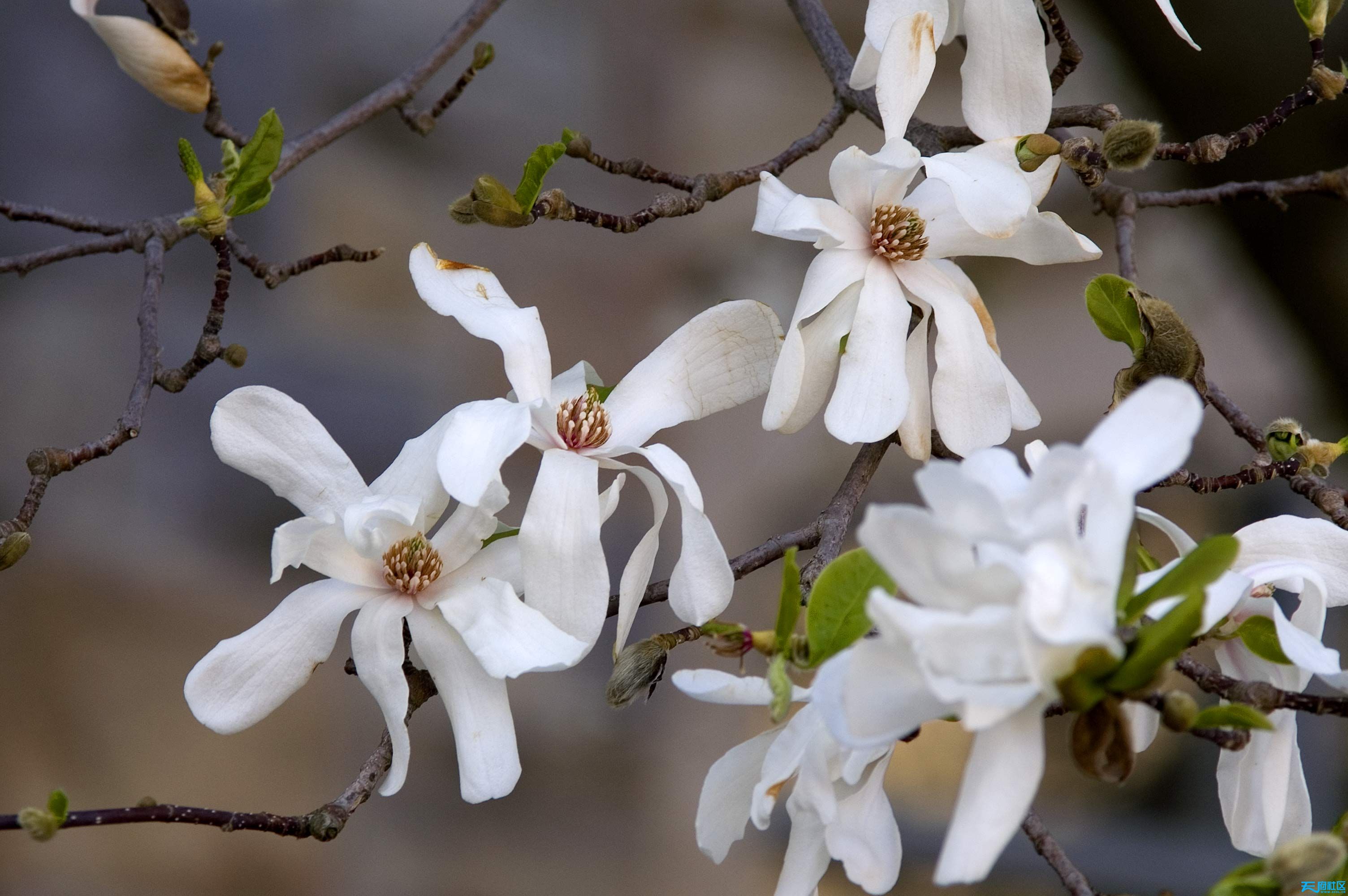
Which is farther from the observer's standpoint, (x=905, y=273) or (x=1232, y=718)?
(x=905, y=273)

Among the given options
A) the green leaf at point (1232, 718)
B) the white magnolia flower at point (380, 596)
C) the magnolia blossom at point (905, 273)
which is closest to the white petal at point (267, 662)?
the white magnolia flower at point (380, 596)

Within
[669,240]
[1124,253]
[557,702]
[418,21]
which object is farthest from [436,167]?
[1124,253]

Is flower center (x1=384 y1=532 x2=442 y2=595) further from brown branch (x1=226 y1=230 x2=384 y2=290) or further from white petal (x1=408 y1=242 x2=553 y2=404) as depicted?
brown branch (x1=226 y1=230 x2=384 y2=290)

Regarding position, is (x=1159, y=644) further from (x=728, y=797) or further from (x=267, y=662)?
(x=267, y=662)

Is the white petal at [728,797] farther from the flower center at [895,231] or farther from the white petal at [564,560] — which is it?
the flower center at [895,231]

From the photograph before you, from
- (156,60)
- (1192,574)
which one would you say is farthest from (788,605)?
(156,60)

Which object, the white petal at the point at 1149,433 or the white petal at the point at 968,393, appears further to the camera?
the white petal at the point at 968,393
